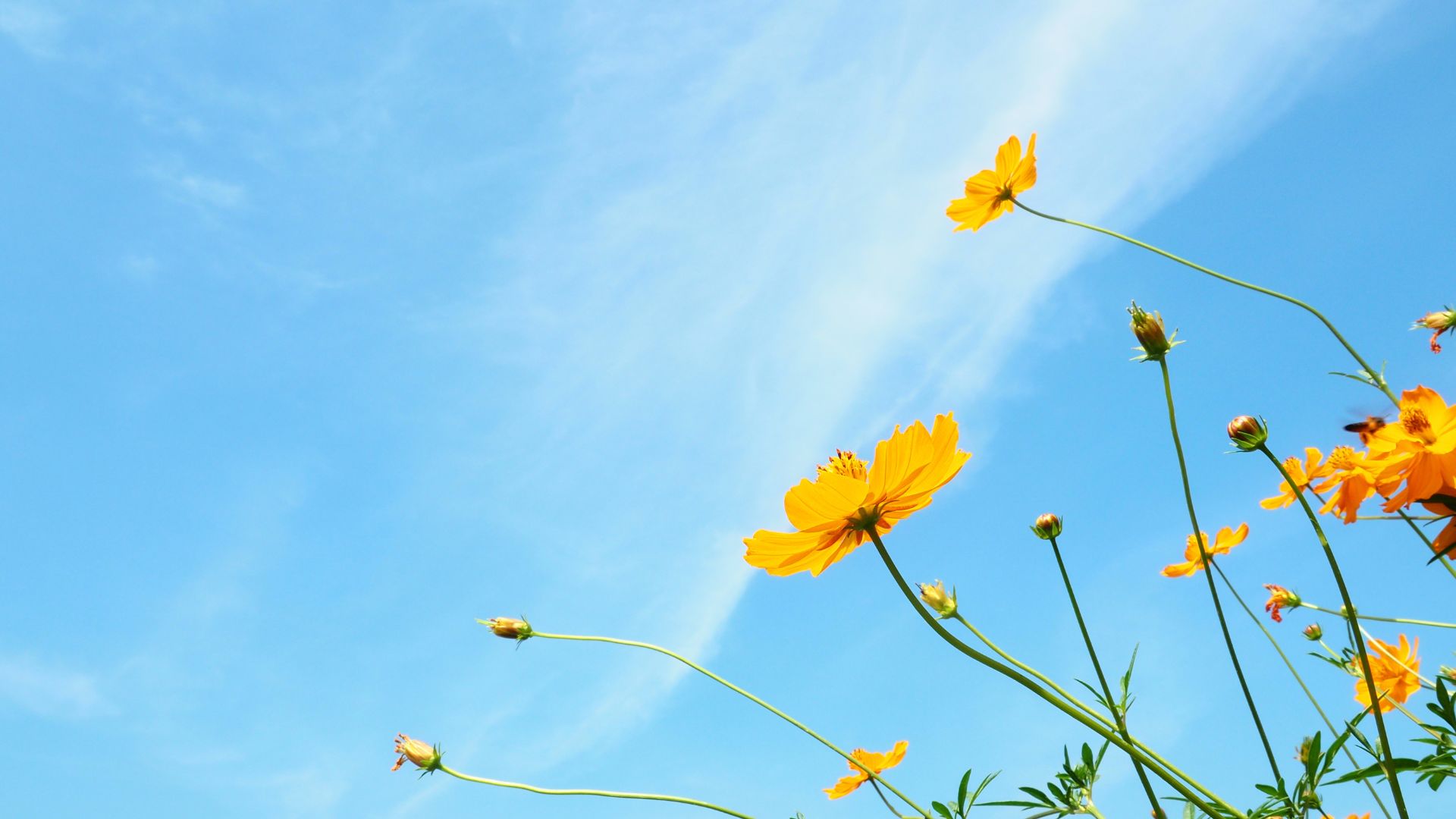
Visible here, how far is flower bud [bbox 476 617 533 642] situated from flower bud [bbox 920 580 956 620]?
38.7 inches

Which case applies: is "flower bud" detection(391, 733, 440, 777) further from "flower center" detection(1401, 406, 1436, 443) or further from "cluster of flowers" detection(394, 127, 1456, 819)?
"flower center" detection(1401, 406, 1436, 443)

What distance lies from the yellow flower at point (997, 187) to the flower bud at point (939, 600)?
1.34 metres

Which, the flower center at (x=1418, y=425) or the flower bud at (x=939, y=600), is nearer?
the flower center at (x=1418, y=425)

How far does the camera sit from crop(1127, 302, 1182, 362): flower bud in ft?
4.91

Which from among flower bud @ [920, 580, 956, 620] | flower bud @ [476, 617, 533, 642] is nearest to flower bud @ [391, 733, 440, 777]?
flower bud @ [476, 617, 533, 642]

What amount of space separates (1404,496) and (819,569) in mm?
724

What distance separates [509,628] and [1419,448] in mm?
1884

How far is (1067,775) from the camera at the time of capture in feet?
6.21

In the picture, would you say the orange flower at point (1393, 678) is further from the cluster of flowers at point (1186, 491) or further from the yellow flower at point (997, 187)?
the yellow flower at point (997, 187)

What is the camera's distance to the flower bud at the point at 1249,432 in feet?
4.90

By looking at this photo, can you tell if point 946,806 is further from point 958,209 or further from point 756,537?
point 958,209

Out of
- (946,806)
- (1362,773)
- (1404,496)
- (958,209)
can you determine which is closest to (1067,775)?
(946,806)

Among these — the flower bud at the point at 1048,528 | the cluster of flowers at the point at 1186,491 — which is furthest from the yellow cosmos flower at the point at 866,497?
the flower bud at the point at 1048,528

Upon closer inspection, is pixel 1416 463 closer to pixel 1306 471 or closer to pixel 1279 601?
pixel 1306 471
